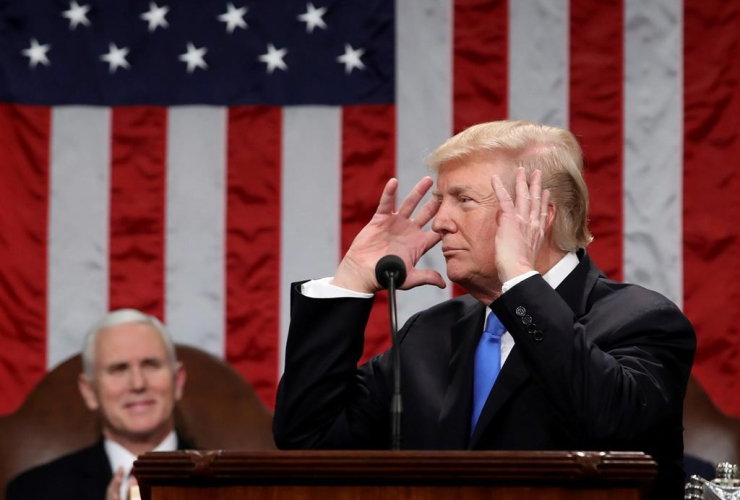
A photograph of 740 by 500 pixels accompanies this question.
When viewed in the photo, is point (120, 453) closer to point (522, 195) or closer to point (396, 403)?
point (522, 195)

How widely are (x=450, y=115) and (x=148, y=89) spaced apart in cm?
115

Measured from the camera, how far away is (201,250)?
4.60 metres

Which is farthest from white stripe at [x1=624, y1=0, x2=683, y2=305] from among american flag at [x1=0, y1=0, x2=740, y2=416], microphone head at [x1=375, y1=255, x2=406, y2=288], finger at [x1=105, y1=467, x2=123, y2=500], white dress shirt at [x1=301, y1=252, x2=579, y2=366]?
microphone head at [x1=375, y1=255, x2=406, y2=288]

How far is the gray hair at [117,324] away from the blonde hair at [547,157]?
2045 millimetres

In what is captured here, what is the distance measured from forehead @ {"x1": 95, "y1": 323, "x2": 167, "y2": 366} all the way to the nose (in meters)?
2.04

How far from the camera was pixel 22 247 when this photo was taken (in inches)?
181

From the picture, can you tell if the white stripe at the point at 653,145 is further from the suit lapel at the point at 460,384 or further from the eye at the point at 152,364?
the suit lapel at the point at 460,384

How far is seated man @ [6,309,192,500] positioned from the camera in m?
4.21

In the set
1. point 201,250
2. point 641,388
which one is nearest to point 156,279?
point 201,250

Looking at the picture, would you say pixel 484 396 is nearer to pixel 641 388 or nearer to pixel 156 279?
pixel 641 388

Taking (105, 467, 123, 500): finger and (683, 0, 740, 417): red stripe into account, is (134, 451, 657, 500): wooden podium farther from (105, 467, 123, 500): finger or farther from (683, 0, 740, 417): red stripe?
(683, 0, 740, 417): red stripe

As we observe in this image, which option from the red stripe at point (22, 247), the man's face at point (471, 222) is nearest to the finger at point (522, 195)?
the man's face at point (471, 222)

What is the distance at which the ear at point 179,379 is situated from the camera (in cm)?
434

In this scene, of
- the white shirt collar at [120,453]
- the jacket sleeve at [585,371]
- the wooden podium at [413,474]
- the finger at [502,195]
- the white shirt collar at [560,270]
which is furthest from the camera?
the white shirt collar at [120,453]
